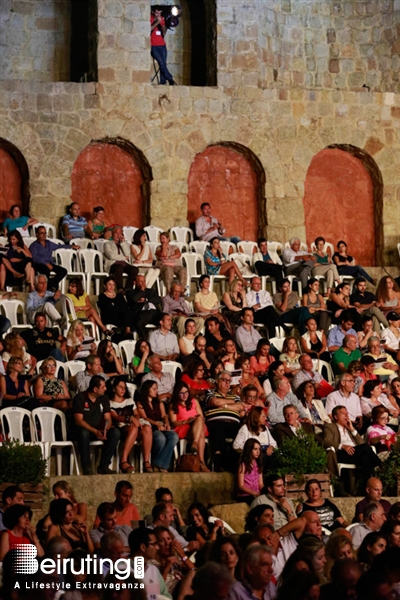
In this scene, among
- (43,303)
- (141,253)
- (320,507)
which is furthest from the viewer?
(141,253)

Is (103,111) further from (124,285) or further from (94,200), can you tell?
(124,285)

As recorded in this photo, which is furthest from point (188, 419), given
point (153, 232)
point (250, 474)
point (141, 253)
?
point (153, 232)

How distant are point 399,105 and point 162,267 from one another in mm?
5161

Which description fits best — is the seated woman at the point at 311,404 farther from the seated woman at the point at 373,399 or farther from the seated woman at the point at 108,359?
the seated woman at the point at 108,359

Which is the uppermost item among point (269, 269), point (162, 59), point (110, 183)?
point (162, 59)

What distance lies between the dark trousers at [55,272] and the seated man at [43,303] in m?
0.49

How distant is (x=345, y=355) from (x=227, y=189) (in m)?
4.77

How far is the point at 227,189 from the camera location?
19250mm

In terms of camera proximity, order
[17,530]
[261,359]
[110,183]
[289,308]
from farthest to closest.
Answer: [110,183] < [289,308] < [261,359] < [17,530]

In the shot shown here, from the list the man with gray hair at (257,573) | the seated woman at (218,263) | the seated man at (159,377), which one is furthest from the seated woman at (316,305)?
the man with gray hair at (257,573)

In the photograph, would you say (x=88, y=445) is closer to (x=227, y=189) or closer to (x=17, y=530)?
(x=17, y=530)

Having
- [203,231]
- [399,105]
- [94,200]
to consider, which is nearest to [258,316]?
[203,231]

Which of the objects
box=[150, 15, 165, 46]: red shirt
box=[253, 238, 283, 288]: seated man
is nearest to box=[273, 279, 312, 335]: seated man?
box=[253, 238, 283, 288]: seated man

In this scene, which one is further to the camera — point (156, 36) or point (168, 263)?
point (156, 36)
